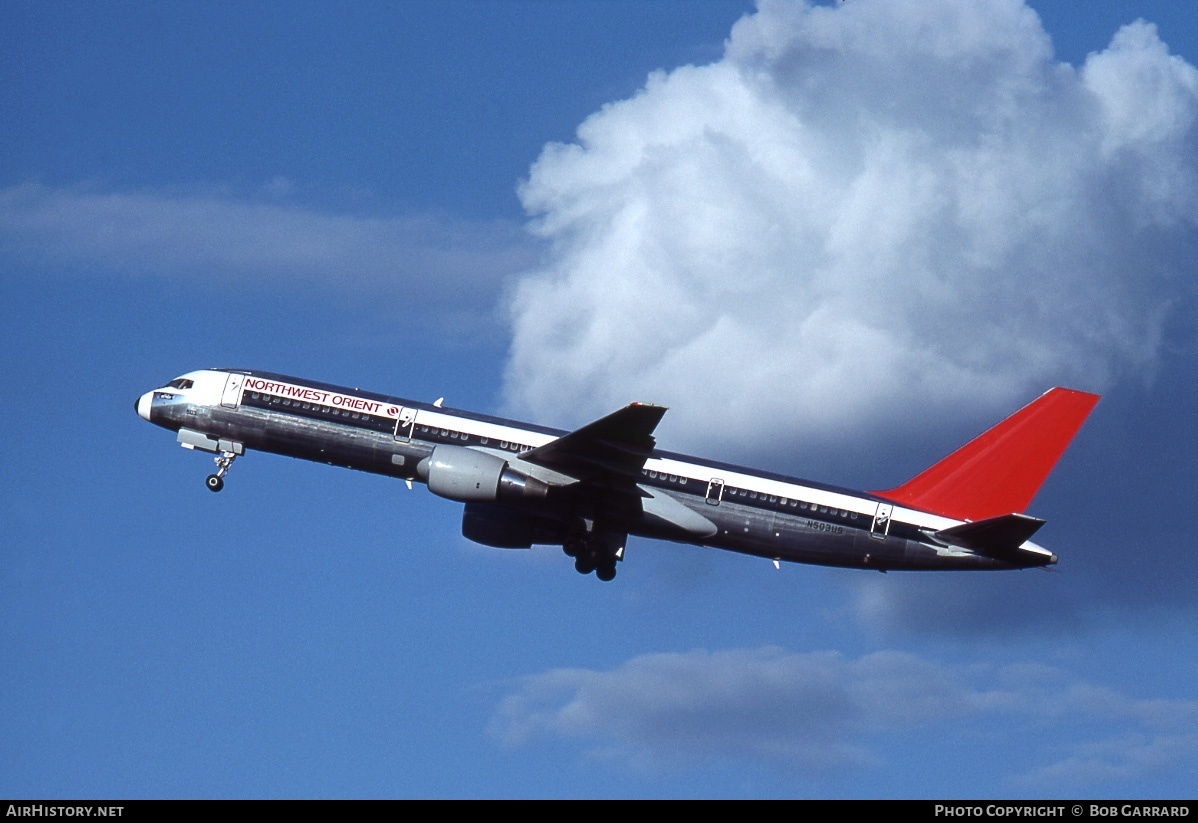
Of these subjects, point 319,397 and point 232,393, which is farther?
point 232,393

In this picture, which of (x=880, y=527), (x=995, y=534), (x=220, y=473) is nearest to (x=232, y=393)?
(x=220, y=473)

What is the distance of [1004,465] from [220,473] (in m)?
32.2

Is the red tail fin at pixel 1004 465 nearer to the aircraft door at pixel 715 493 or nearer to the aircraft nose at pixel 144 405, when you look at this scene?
the aircraft door at pixel 715 493

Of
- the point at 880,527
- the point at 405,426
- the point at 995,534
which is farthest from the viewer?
the point at 405,426

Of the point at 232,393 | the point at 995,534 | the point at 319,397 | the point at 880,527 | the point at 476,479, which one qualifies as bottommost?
the point at 995,534

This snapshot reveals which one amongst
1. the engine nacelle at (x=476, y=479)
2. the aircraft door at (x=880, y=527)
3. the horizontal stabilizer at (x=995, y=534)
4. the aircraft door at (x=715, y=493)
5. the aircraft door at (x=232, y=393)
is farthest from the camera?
the aircraft door at (x=232, y=393)

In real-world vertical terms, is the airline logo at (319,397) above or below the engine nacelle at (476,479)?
above

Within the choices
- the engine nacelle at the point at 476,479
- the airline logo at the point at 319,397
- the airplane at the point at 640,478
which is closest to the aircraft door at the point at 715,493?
the airplane at the point at 640,478

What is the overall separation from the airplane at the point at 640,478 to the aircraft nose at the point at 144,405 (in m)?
2.89

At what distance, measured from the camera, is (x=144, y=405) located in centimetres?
6294

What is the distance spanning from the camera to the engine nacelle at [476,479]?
54406 millimetres

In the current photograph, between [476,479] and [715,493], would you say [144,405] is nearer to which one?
[476,479]
